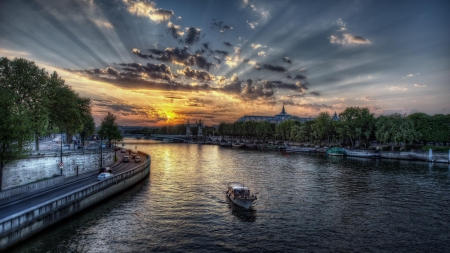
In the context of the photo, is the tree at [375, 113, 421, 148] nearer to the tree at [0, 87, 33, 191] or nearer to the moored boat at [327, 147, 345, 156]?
the moored boat at [327, 147, 345, 156]

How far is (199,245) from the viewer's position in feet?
85.3

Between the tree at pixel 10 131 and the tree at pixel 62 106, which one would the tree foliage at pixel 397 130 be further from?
the tree at pixel 10 131

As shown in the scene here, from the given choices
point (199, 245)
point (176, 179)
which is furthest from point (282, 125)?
point (199, 245)

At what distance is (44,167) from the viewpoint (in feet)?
138

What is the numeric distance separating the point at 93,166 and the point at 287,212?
43.2 meters

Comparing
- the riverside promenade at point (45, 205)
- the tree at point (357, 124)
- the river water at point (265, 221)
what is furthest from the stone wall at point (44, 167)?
the tree at point (357, 124)

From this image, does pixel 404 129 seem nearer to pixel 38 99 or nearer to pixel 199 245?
pixel 199 245

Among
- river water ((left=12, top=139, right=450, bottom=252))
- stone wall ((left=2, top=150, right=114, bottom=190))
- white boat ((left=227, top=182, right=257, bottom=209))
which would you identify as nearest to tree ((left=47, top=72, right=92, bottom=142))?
stone wall ((left=2, top=150, right=114, bottom=190))

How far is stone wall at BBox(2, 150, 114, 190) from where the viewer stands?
35406 mm

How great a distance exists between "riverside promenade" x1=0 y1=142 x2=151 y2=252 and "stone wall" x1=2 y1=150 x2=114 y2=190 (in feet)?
Answer: 11.0

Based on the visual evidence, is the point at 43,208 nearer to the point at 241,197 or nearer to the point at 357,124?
the point at 241,197

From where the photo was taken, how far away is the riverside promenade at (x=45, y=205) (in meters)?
23.0

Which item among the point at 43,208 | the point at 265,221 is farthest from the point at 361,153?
the point at 43,208

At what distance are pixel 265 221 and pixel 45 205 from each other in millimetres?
23612
